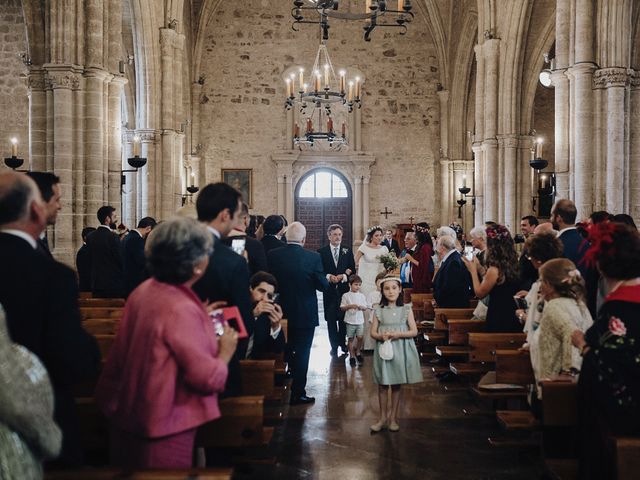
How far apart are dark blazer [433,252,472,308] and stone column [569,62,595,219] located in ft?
14.4

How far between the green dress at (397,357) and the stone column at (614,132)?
6982 mm

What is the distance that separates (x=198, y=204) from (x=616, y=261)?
1995mm

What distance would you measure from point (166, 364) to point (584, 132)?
34.2ft

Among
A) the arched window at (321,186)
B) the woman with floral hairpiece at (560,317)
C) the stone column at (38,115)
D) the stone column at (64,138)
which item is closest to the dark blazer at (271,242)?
the woman with floral hairpiece at (560,317)

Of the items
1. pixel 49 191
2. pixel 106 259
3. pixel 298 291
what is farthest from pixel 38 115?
pixel 49 191

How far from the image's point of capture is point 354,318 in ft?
28.6

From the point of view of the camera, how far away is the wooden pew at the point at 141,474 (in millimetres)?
2379

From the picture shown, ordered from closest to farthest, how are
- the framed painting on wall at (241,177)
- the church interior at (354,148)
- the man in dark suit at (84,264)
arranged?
the church interior at (354,148), the man in dark suit at (84,264), the framed painting on wall at (241,177)

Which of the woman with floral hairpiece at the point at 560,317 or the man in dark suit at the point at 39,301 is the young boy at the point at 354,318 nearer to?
the woman with floral hairpiece at the point at 560,317

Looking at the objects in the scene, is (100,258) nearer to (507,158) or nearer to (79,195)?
(79,195)

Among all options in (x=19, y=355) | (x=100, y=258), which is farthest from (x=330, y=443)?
(x=100, y=258)

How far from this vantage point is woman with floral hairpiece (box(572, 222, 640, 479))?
3025 millimetres

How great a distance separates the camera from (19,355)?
1.99 metres

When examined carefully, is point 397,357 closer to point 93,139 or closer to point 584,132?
point 93,139
